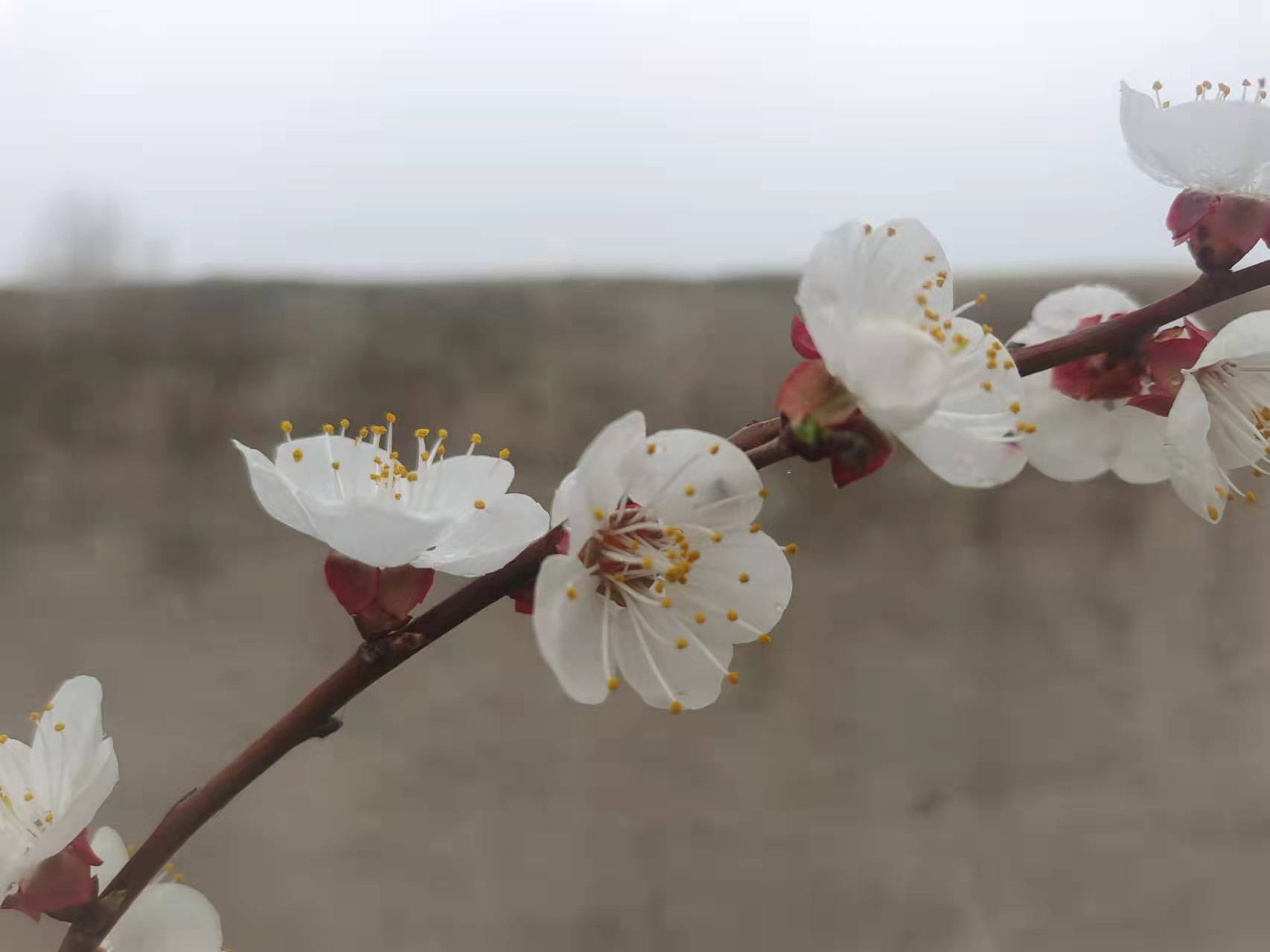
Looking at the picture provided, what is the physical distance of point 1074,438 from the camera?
0.32 meters

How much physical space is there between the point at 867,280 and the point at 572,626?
0.11 metres

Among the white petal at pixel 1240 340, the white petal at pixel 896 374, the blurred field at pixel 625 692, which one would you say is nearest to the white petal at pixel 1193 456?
the white petal at pixel 1240 340

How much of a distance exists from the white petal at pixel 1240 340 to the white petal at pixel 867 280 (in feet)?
0.31

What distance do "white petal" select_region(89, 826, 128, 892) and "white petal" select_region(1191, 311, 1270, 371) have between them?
15.4 inches

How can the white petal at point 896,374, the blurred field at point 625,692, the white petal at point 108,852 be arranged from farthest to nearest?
the blurred field at point 625,692, the white petal at point 108,852, the white petal at point 896,374

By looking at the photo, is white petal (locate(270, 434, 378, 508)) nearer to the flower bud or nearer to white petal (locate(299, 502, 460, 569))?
white petal (locate(299, 502, 460, 569))

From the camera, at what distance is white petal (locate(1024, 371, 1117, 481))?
32 cm

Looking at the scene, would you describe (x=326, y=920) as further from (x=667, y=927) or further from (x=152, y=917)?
(x=152, y=917)

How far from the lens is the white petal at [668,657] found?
10.0 inches

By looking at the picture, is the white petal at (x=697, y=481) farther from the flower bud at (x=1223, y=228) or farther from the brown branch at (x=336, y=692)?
the flower bud at (x=1223, y=228)

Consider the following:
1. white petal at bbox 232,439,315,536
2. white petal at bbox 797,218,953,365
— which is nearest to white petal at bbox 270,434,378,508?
white petal at bbox 232,439,315,536

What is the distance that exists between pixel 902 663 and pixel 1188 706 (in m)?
0.47

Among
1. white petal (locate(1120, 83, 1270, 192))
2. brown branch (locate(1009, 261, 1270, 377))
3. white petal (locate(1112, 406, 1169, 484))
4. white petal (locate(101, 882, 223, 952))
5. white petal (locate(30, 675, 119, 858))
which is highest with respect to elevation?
white petal (locate(1120, 83, 1270, 192))

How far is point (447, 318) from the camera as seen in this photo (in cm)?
140
